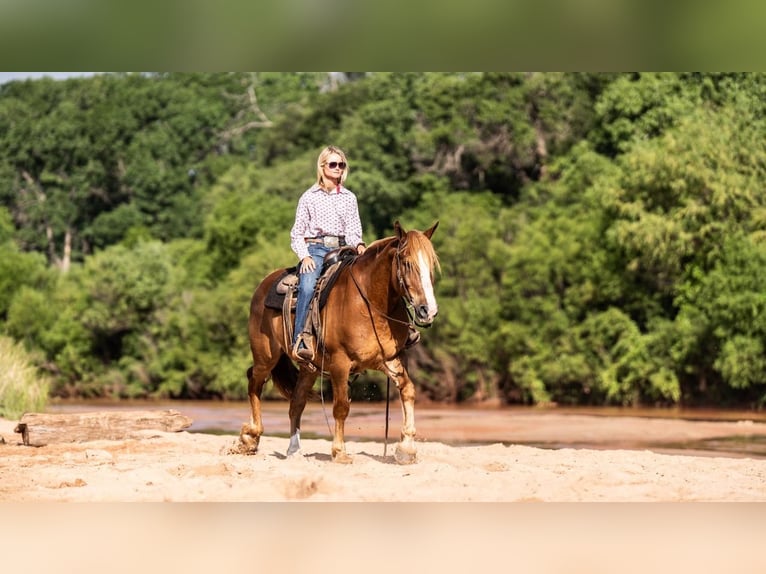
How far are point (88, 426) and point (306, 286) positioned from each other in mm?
3707

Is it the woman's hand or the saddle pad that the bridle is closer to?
the woman's hand

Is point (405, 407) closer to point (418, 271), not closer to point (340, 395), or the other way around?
point (340, 395)

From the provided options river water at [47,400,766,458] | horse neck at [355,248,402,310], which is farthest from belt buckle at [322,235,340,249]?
river water at [47,400,766,458]

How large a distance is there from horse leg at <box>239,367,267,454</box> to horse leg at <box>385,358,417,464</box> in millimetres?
1814

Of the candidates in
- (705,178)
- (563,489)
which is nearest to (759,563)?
(563,489)

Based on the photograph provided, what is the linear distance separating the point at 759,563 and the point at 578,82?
34230 mm

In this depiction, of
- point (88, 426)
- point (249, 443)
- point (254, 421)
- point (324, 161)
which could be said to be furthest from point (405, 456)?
point (88, 426)

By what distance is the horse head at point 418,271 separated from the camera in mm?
9539

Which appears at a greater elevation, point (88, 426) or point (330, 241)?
point (330, 241)

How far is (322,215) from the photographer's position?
10.8 metres

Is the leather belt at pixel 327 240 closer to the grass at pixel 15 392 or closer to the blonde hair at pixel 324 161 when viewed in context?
the blonde hair at pixel 324 161

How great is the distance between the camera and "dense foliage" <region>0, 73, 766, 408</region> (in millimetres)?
26344

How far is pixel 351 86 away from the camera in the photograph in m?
45.7
